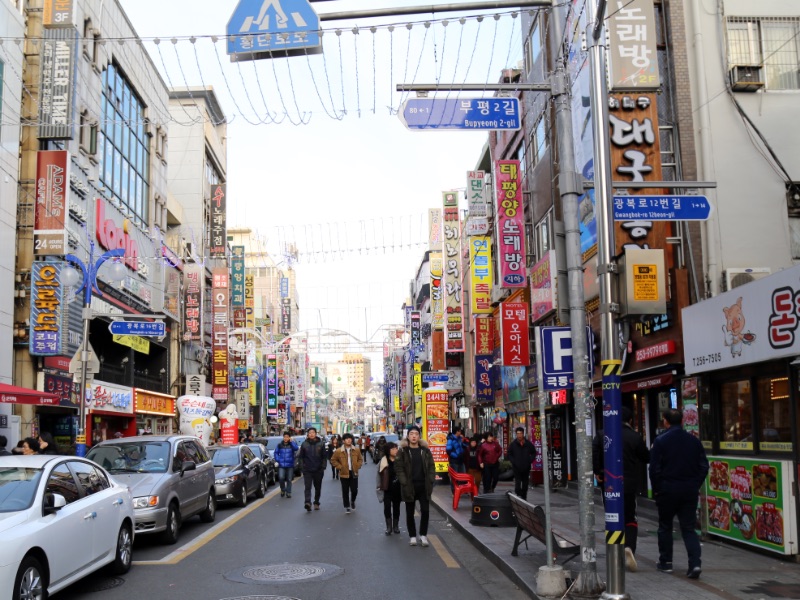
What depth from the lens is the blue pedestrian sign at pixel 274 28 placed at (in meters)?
7.74

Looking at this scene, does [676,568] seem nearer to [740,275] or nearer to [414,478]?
[414,478]

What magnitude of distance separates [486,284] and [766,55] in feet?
65.6

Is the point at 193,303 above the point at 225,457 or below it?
above

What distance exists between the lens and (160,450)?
13977 millimetres

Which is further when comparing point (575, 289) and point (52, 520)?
point (575, 289)

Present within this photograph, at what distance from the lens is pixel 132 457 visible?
13789 millimetres

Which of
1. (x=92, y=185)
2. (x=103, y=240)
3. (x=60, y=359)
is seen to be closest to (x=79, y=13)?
(x=92, y=185)

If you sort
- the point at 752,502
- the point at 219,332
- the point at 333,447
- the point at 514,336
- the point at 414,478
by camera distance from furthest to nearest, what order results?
the point at 219,332, the point at 333,447, the point at 514,336, the point at 414,478, the point at 752,502

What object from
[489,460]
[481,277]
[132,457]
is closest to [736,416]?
[489,460]

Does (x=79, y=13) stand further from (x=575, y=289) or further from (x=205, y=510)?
(x=575, y=289)

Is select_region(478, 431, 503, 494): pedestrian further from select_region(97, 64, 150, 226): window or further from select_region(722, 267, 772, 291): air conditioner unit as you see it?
select_region(97, 64, 150, 226): window

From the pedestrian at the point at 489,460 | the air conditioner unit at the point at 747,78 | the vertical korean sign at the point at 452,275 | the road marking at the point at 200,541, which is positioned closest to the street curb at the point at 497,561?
the pedestrian at the point at 489,460

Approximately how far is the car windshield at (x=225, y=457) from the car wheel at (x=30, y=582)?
42.8 ft

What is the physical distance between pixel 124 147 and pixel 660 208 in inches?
1265
